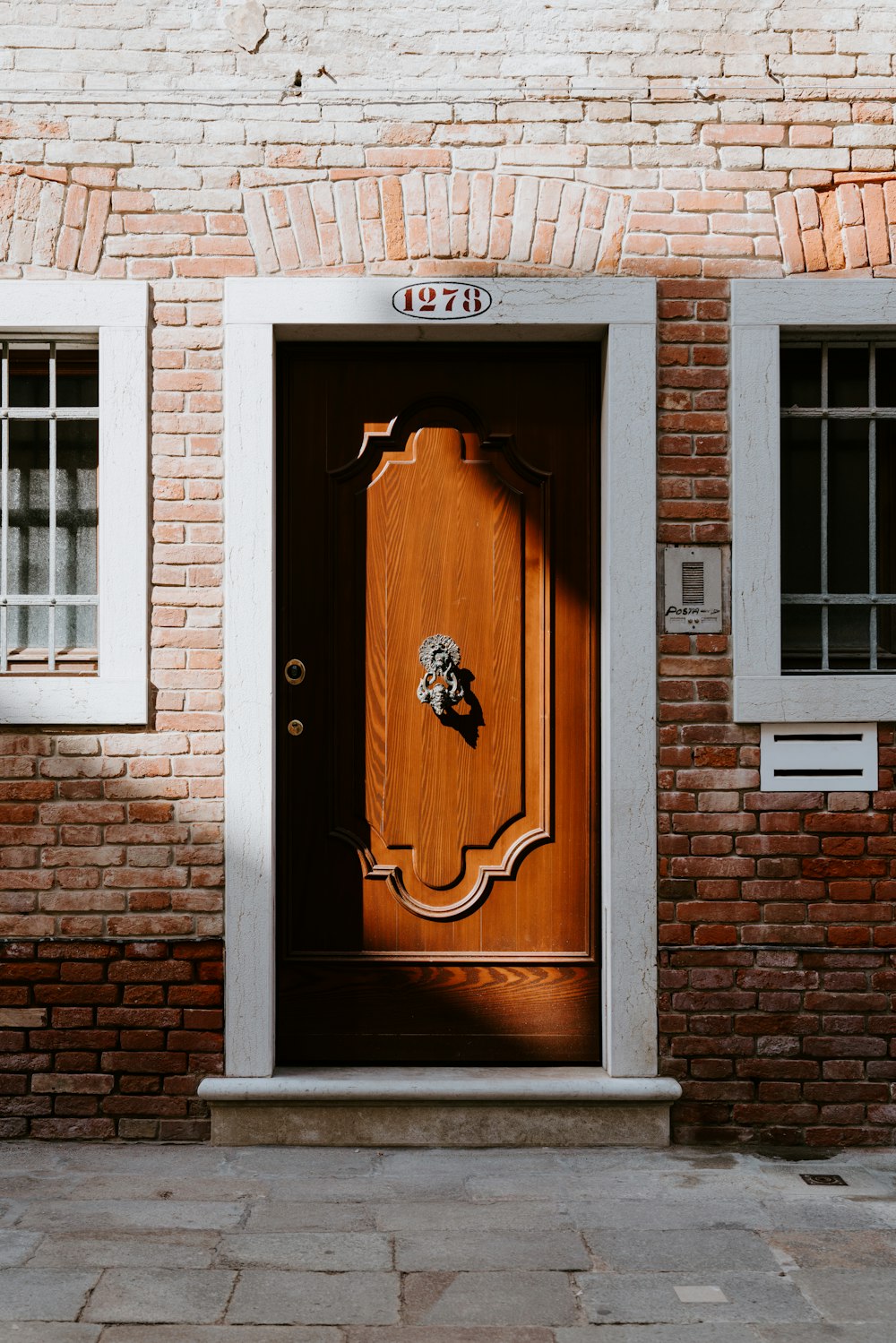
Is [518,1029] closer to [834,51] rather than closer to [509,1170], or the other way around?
[509,1170]

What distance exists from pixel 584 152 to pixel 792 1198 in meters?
3.44

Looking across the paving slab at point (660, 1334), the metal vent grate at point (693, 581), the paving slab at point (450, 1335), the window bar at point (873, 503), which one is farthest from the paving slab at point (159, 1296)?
the window bar at point (873, 503)

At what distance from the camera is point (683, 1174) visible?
3.79 m

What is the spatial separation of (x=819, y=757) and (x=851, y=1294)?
5.58ft

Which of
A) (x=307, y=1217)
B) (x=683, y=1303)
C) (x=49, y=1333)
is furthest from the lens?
(x=307, y=1217)

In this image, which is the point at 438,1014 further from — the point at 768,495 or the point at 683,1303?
the point at 768,495

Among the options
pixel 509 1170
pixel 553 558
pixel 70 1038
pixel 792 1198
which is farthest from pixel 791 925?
pixel 70 1038

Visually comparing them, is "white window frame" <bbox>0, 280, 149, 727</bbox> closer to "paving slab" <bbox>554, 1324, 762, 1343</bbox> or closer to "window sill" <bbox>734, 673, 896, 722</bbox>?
"window sill" <bbox>734, 673, 896, 722</bbox>

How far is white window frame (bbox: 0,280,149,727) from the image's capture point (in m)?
4.10

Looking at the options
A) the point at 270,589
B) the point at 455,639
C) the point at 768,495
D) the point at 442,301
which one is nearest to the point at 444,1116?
the point at 455,639

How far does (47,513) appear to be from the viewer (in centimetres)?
429

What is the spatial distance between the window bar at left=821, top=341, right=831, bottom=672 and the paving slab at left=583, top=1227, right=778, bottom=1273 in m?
1.90

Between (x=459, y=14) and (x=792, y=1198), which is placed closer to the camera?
(x=792, y=1198)

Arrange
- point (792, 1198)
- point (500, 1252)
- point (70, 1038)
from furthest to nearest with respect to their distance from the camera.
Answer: point (70, 1038), point (792, 1198), point (500, 1252)
